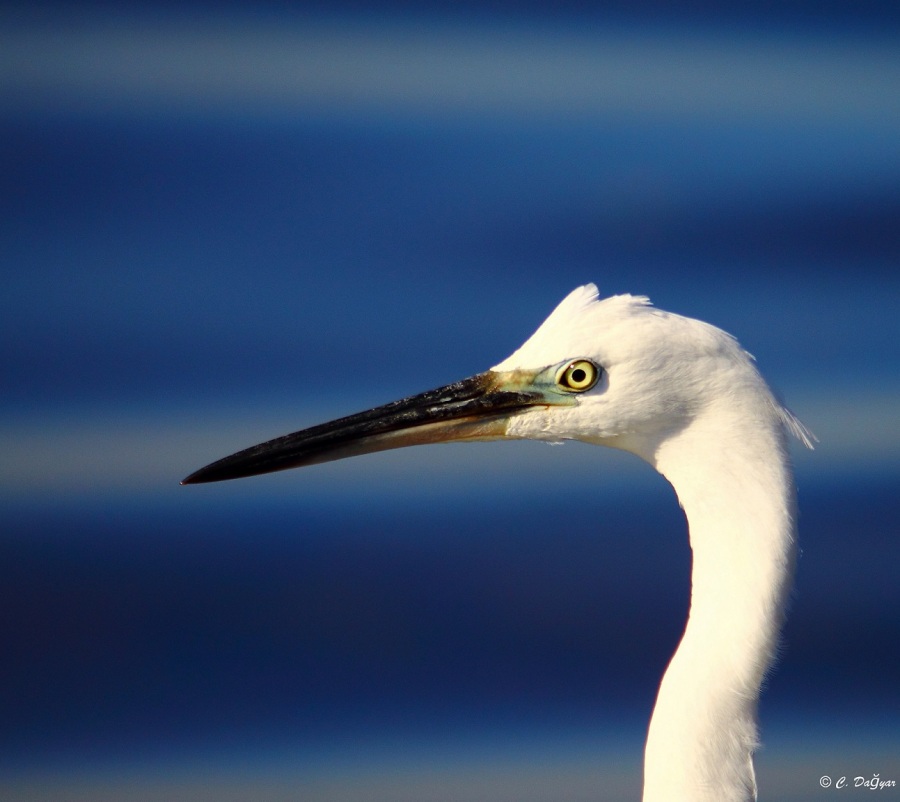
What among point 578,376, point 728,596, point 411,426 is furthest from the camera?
point 411,426

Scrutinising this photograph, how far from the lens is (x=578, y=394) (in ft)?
5.65

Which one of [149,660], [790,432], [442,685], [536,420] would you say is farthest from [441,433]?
[149,660]

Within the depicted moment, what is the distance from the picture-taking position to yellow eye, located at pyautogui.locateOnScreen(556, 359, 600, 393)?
5.56ft

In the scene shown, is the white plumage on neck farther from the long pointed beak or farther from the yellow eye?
the long pointed beak

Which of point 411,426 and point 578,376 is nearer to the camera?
point 578,376

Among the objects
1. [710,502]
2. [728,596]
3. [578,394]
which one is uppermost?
[578,394]

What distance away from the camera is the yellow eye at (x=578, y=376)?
1693mm

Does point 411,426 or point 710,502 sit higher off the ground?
point 411,426

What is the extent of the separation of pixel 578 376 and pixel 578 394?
0.03 m

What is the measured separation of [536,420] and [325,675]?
1729mm

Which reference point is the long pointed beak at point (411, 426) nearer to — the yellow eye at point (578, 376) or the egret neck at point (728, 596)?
the yellow eye at point (578, 376)

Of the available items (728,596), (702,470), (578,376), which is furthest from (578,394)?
(728,596)

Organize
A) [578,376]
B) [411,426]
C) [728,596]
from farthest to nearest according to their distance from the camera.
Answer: [411,426]
[578,376]
[728,596]

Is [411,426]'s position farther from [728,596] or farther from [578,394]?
[728,596]
